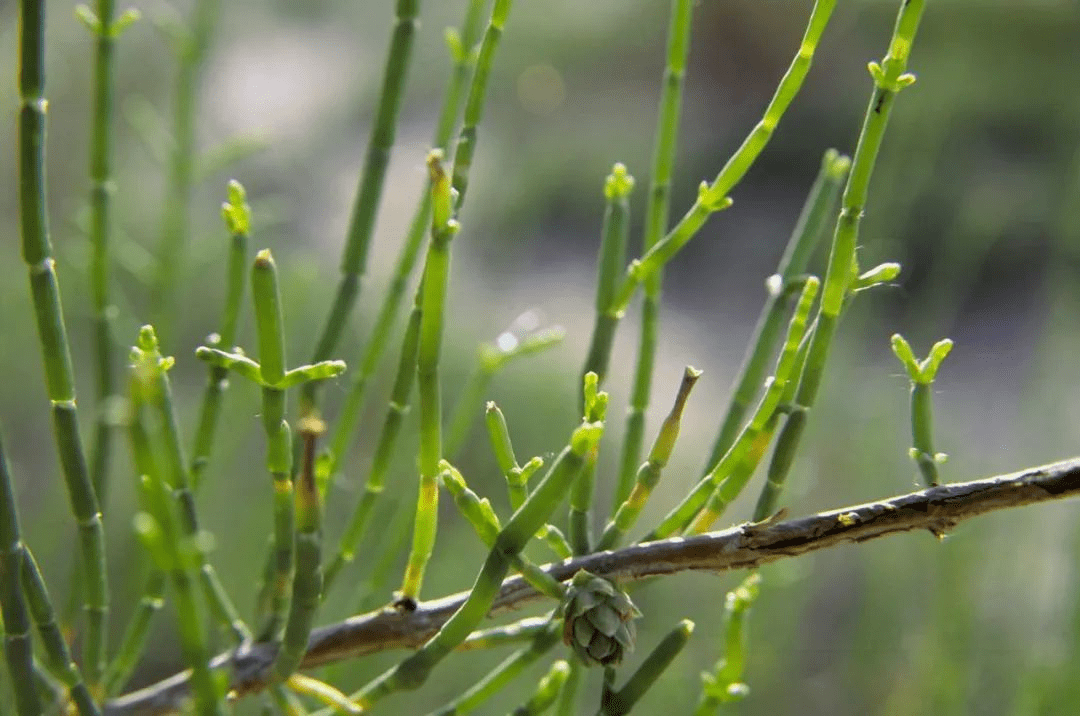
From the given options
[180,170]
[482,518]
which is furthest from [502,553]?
[180,170]

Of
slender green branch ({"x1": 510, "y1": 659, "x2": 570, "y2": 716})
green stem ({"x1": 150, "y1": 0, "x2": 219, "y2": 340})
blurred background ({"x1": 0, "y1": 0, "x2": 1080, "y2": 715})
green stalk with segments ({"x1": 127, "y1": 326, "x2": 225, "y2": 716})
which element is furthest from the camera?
blurred background ({"x1": 0, "y1": 0, "x2": 1080, "y2": 715})

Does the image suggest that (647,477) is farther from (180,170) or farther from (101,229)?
(180,170)

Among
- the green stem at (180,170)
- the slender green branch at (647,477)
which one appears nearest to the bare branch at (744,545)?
the slender green branch at (647,477)

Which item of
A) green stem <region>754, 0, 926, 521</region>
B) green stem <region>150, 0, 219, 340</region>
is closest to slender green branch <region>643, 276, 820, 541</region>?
green stem <region>754, 0, 926, 521</region>

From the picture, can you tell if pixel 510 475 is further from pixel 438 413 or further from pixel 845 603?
pixel 845 603

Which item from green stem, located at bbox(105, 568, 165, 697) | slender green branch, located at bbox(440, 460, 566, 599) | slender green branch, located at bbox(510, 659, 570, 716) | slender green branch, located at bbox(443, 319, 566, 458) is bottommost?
green stem, located at bbox(105, 568, 165, 697)

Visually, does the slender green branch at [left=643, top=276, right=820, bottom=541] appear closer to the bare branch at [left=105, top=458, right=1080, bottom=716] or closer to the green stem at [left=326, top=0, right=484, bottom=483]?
the bare branch at [left=105, top=458, right=1080, bottom=716]

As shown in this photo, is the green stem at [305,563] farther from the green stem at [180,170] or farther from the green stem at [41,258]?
the green stem at [180,170]
